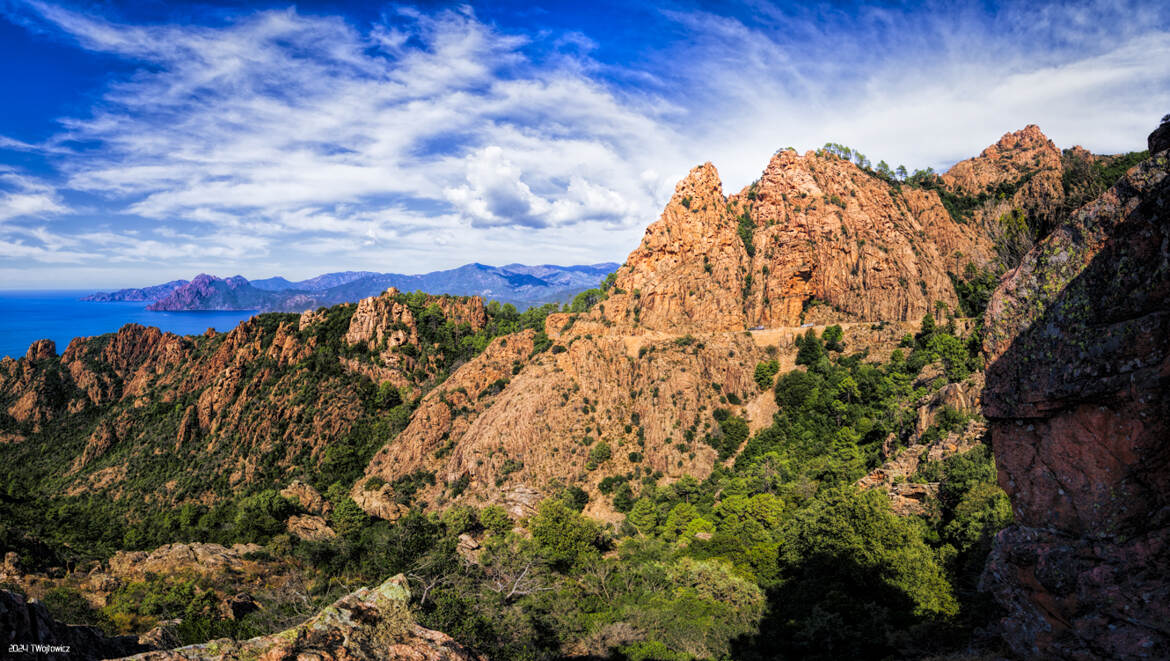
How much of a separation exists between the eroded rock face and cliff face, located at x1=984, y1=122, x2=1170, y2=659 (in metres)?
9.74

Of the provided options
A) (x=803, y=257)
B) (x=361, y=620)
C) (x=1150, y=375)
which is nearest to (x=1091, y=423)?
(x=1150, y=375)

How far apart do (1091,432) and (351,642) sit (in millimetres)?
11824

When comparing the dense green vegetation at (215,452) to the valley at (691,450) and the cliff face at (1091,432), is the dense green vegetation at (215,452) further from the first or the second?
the cliff face at (1091,432)

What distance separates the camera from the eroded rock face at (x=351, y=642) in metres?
7.22

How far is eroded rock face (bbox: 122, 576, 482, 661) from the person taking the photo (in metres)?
7.22

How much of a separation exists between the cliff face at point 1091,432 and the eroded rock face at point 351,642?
32.0ft

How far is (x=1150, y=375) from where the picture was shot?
703 cm

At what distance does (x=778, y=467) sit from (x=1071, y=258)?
5489cm

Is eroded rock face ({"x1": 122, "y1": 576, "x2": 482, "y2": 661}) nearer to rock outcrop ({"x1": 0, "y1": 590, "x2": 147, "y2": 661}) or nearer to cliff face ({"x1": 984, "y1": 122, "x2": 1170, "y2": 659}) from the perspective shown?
rock outcrop ({"x1": 0, "y1": 590, "x2": 147, "y2": 661})

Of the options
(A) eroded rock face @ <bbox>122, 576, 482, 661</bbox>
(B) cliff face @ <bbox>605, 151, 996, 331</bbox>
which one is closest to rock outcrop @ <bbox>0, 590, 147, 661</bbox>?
(A) eroded rock face @ <bbox>122, 576, 482, 661</bbox>

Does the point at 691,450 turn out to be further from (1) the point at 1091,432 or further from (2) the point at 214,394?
(2) the point at 214,394

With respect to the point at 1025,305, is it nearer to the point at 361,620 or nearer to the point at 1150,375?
the point at 1150,375

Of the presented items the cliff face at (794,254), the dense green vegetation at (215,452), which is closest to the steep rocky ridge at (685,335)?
the cliff face at (794,254)

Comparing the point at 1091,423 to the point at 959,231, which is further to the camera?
the point at 959,231
